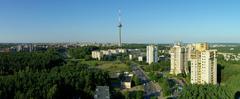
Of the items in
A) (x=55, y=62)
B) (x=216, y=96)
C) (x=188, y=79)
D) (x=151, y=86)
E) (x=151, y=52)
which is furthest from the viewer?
(x=151, y=52)

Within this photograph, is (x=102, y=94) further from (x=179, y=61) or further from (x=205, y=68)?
(x=179, y=61)

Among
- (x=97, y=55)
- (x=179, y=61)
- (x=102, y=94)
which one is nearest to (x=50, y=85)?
(x=102, y=94)

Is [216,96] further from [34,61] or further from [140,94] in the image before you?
[34,61]

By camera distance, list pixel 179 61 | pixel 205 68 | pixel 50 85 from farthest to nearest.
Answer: pixel 179 61 < pixel 205 68 < pixel 50 85

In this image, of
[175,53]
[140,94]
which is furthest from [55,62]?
[140,94]

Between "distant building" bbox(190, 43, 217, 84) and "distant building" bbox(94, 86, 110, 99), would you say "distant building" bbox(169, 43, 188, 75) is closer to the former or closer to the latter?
"distant building" bbox(190, 43, 217, 84)

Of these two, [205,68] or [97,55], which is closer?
[205,68]

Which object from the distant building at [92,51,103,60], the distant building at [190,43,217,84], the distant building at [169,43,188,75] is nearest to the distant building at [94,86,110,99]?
the distant building at [190,43,217,84]

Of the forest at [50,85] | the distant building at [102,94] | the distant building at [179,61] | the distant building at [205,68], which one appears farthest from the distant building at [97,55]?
the distant building at [102,94]

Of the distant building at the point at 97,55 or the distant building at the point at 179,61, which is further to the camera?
the distant building at the point at 97,55

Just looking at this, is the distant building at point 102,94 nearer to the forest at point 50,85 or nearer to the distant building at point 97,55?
the forest at point 50,85

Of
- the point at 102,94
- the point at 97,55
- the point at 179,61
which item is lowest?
the point at 102,94
